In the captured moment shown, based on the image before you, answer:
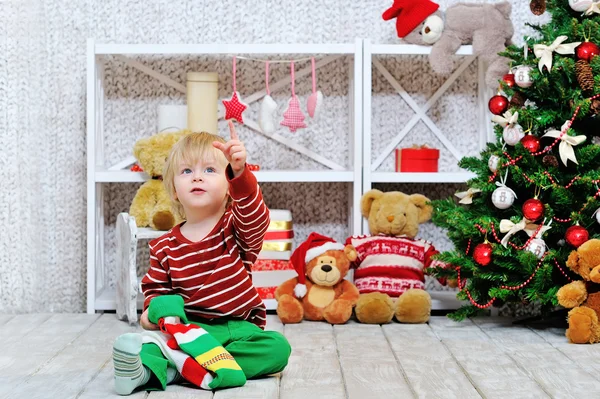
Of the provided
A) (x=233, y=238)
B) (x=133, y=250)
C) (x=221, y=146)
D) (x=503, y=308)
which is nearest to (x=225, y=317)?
(x=233, y=238)

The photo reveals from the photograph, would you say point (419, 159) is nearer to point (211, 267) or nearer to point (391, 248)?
point (391, 248)

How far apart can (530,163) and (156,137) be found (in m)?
1.04

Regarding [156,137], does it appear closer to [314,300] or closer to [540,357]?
[314,300]

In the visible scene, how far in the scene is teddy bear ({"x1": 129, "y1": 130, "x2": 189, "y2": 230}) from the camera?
2.47m

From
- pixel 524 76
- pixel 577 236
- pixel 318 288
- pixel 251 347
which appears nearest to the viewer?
pixel 251 347

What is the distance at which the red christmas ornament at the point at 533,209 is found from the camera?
7.23ft

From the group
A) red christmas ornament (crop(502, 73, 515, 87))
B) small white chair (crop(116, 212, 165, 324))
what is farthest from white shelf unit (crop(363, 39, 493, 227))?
small white chair (crop(116, 212, 165, 324))

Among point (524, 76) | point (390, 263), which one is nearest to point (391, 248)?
point (390, 263)

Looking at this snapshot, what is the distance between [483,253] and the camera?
225 centimetres

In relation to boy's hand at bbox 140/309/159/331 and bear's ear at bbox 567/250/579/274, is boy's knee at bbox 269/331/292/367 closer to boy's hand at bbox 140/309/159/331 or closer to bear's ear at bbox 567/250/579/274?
boy's hand at bbox 140/309/159/331

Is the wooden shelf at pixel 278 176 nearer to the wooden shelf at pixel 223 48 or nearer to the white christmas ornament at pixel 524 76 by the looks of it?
the wooden shelf at pixel 223 48

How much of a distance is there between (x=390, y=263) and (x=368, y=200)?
0.63 ft

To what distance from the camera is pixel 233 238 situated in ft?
5.85

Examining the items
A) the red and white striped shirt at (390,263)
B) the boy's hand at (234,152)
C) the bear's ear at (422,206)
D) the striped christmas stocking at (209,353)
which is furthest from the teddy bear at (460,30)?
the striped christmas stocking at (209,353)
